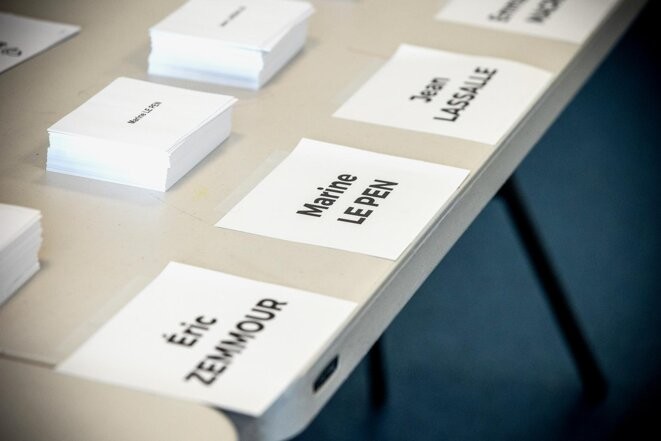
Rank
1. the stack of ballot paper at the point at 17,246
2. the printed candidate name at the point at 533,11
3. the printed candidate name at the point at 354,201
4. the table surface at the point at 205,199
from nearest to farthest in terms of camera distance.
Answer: the table surface at the point at 205,199 < the stack of ballot paper at the point at 17,246 < the printed candidate name at the point at 354,201 < the printed candidate name at the point at 533,11

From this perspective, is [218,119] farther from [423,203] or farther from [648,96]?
[648,96]

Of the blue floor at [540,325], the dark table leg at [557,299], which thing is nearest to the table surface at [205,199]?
the dark table leg at [557,299]

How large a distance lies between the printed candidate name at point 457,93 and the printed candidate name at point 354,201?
19 centimetres

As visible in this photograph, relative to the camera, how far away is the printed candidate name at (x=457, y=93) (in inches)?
55.9

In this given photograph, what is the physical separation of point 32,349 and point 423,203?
1.41 ft

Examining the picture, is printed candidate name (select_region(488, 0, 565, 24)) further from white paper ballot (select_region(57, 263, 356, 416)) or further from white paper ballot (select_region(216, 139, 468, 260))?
white paper ballot (select_region(57, 263, 356, 416))

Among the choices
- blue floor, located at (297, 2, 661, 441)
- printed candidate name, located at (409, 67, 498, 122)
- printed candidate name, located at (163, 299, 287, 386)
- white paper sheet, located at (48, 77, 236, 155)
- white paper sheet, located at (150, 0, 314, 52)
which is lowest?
blue floor, located at (297, 2, 661, 441)

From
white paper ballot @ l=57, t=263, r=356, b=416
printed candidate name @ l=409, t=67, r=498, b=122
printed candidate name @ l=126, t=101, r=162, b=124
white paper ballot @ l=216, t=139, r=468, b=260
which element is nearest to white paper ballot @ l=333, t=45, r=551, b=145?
printed candidate name @ l=409, t=67, r=498, b=122

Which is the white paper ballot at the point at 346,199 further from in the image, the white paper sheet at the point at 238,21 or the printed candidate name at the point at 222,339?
the white paper sheet at the point at 238,21

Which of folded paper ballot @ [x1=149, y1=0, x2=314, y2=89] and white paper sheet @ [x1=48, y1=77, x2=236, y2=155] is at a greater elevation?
white paper sheet @ [x1=48, y1=77, x2=236, y2=155]

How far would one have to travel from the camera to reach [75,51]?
62.5 inches

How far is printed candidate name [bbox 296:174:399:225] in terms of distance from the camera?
120cm

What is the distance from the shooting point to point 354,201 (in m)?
1.23

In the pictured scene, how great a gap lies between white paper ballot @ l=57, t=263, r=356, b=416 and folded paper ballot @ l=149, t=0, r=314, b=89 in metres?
0.45
